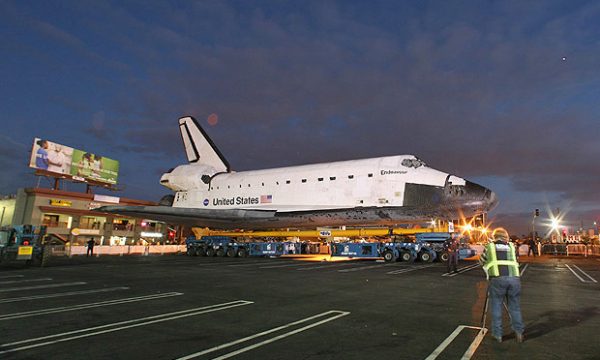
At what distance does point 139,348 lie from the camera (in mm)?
4879

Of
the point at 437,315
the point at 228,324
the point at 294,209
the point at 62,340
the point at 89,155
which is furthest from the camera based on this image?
the point at 89,155

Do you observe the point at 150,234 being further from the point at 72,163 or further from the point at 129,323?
the point at 129,323

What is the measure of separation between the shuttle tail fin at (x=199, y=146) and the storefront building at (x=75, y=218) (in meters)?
28.0

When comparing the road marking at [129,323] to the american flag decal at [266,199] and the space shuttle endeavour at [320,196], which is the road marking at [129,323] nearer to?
the space shuttle endeavour at [320,196]

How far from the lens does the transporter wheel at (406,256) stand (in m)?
23.4

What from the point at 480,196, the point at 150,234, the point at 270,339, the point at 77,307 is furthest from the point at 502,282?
the point at 150,234

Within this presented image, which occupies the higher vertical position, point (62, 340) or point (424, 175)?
point (424, 175)

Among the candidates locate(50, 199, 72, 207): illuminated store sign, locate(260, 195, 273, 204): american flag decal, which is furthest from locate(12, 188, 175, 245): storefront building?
locate(260, 195, 273, 204): american flag decal

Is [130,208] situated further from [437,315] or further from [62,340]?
[437,315]

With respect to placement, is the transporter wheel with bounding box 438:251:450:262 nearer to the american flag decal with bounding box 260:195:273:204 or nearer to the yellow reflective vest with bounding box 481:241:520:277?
the american flag decal with bounding box 260:195:273:204

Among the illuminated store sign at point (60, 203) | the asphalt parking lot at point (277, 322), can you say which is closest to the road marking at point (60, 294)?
the asphalt parking lot at point (277, 322)

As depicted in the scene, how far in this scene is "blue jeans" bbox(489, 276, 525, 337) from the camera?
17.7 feet

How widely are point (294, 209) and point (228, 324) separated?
44.0 ft

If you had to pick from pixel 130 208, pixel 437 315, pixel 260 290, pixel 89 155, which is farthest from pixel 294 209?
pixel 89 155
